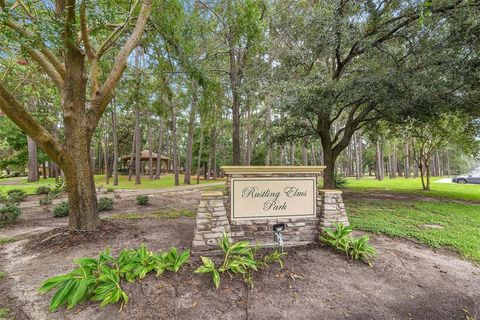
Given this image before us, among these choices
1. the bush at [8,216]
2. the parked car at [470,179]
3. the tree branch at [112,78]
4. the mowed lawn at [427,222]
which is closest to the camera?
the mowed lawn at [427,222]

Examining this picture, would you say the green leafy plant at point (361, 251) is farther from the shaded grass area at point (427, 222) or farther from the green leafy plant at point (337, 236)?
the shaded grass area at point (427, 222)

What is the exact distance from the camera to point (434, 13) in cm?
611

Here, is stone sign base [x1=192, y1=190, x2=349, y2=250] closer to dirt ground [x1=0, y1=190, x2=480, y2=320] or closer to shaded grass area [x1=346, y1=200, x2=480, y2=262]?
dirt ground [x1=0, y1=190, x2=480, y2=320]

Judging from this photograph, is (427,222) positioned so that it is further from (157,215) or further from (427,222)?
(157,215)

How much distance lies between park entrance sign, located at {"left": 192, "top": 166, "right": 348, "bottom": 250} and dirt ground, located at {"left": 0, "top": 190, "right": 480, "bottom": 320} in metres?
0.37

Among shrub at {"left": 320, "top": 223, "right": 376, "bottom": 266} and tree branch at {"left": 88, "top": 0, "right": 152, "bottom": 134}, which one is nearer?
shrub at {"left": 320, "top": 223, "right": 376, "bottom": 266}

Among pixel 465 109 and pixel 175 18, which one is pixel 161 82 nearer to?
pixel 175 18

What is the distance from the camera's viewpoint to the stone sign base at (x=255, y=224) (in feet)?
11.6

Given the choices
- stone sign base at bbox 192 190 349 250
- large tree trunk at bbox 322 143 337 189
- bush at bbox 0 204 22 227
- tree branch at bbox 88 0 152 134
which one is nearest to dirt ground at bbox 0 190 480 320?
stone sign base at bbox 192 190 349 250

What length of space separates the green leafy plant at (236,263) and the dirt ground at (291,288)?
12 cm

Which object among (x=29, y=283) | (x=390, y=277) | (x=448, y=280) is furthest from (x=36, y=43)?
(x=448, y=280)

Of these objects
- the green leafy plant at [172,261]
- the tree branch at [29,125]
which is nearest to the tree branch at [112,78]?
the tree branch at [29,125]

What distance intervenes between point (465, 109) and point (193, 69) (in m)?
8.64

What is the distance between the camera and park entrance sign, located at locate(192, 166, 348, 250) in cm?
359
